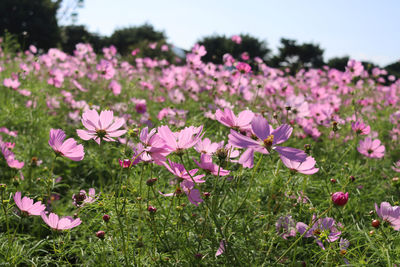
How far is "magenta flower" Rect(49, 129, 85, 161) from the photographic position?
857mm

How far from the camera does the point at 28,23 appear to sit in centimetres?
1285

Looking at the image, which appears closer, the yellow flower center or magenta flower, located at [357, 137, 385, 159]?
the yellow flower center

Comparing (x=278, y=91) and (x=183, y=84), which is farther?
(x=183, y=84)

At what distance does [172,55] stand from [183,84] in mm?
10326

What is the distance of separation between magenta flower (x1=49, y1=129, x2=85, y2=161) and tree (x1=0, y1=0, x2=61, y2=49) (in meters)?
13.0

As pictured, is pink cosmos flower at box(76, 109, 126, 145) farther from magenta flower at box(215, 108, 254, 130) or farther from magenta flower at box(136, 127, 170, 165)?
magenta flower at box(215, 108, 254, 130)

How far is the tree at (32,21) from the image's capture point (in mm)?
12547

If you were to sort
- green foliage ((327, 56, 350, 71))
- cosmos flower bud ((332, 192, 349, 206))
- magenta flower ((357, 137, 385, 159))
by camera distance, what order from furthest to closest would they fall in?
green foliage ((327, 56, 350, 71)) → magenta flower ((357, 137, 385, 159)) → cosmos flower bud ((332, 192, 349, 206))

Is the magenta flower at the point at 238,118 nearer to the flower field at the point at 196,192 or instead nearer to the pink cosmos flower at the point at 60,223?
the flower field at the point at 196,192

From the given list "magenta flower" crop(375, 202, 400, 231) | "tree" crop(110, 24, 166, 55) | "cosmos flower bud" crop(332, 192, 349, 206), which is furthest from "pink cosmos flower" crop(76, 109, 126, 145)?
"tree" crop(110, 24, 166, 55)

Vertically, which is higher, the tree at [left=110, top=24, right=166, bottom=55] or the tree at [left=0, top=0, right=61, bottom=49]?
the tree at [left=0, top=0, right=61, bottom=49]

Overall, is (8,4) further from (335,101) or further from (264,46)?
(335,101)

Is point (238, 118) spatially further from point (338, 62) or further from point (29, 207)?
point (338, 62)

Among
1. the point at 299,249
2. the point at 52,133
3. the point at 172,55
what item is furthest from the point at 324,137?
the point at 172,55
